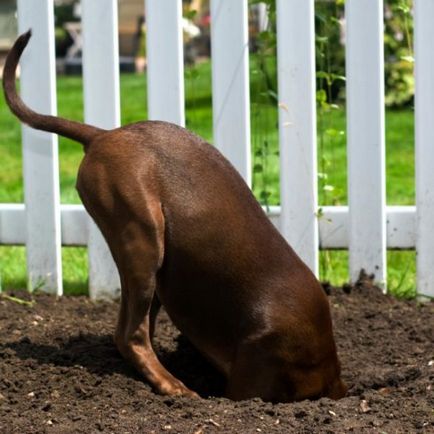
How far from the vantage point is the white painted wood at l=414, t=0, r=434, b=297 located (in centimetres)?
446

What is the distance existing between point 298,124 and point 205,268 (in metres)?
1.27

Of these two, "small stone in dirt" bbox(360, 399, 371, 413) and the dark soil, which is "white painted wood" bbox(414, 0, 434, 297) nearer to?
the dark soil

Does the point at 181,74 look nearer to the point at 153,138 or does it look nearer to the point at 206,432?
the point at 153,138

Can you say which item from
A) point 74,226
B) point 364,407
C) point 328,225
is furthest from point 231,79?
point 364,407

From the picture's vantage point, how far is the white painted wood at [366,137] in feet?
14.7

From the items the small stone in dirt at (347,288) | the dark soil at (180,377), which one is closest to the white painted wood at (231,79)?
the small stone in dirt at (347,288)

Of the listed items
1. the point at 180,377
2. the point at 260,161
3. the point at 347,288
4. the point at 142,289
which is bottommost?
the point at 180,377

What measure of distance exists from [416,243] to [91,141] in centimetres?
165

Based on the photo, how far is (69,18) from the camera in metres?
17.7

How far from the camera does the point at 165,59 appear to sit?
14.8ft

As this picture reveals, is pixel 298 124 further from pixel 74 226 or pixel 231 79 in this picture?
pixel 74 226

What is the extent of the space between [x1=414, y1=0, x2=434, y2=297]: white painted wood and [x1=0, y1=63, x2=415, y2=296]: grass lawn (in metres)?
0.15

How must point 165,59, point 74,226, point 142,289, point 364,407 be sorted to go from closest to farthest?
point 364,407 → point 142,289 → point 165,59 → point 74,226

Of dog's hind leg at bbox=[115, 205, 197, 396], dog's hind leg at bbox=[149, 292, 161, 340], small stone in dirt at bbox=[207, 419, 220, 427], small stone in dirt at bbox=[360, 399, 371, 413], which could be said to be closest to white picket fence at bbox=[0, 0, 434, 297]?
dog's hind leg at bbox=[149, 292, 161, 340]
